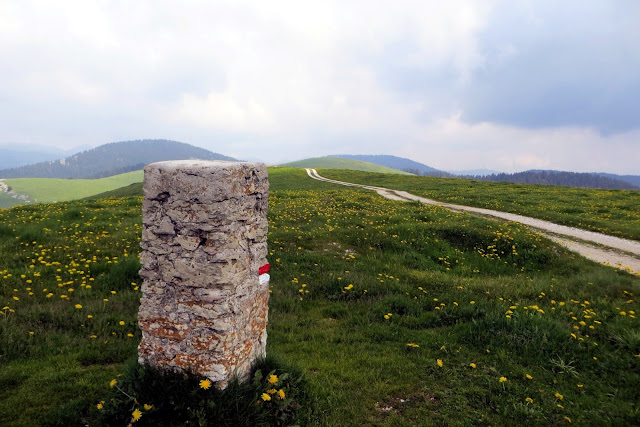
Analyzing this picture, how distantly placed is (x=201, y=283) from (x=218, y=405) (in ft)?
5.19

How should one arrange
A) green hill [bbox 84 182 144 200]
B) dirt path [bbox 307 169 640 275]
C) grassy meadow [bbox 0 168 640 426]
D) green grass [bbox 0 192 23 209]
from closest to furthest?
grassy meadow [bbox 0 168 640 426]
dirt path [bbox 307 169 640 275]
green hill [bbox 84 182 144 200]
green grass [bbox 0 192 23 209]

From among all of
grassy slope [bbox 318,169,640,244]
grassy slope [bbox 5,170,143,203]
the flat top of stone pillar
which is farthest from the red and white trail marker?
grassy slope [bbox 5,170,143,203]

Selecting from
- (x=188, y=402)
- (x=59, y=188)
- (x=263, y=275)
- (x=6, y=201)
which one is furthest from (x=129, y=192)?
(x=6, y=201)

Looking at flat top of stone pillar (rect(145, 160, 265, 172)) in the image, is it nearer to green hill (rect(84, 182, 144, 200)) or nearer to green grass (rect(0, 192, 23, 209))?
green hill (rect(84, 182, 144, 200))

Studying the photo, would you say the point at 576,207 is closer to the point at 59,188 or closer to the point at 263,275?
the point at 263,275

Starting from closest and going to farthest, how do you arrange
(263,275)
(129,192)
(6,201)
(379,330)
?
(263,275) < (379,330) < (129,192) < (6,201)

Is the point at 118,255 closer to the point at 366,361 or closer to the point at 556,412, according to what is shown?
the point at 366,361

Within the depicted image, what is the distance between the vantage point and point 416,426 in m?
5.00

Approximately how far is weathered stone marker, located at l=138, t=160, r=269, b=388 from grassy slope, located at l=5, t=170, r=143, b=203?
13802 cm

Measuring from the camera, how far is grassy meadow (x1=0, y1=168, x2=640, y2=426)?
533 cm

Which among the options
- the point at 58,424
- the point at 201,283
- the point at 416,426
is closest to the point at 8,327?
the point at 58,424

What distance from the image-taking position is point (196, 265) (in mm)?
4551

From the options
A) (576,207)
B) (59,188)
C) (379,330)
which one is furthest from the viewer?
(59,188)

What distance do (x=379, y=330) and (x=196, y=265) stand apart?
4.75 meters
